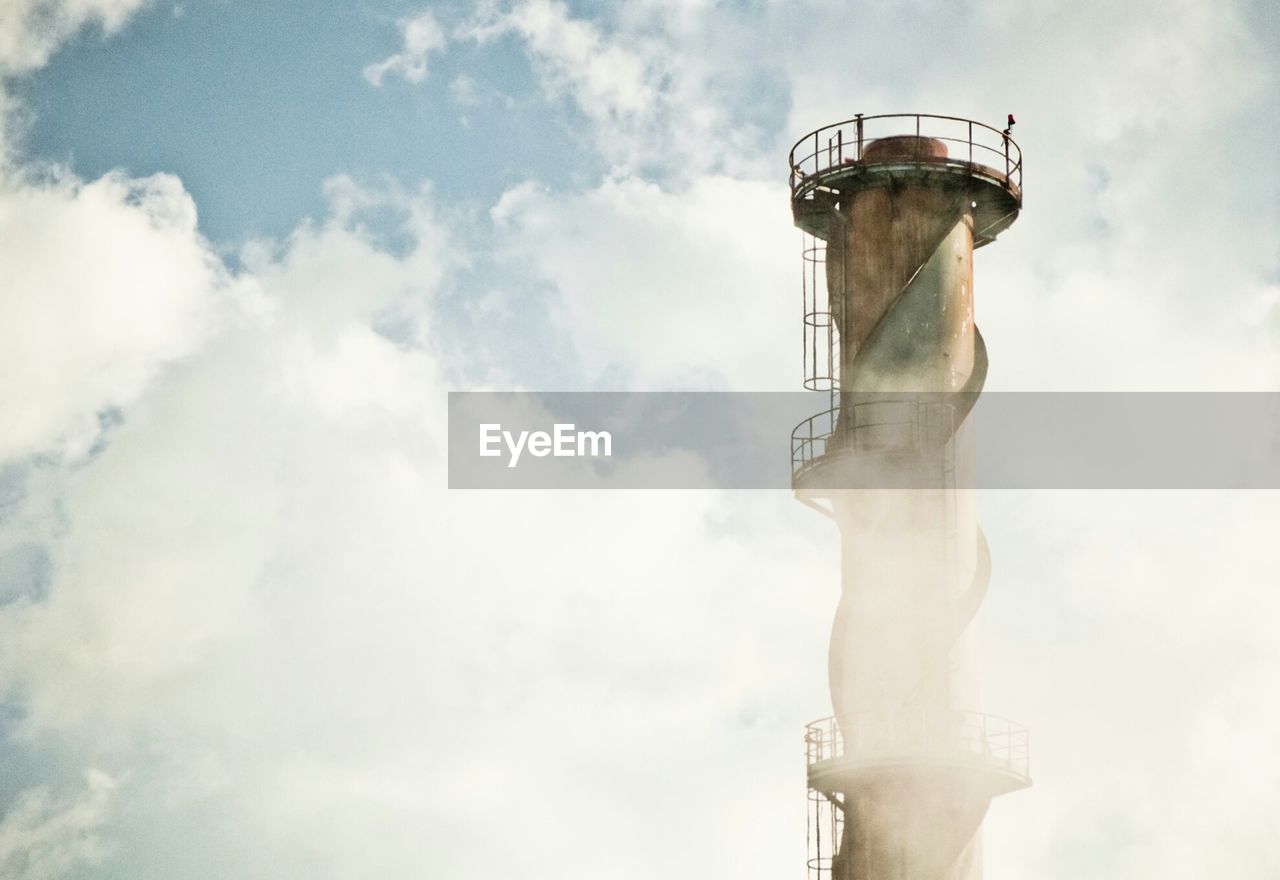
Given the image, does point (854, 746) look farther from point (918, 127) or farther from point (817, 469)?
point (918, 127)

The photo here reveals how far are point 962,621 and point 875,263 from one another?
883 centimetres

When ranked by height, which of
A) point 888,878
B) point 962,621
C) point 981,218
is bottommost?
point 888,878

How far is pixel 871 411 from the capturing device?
48.8 m

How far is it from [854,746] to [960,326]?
33.8 ft

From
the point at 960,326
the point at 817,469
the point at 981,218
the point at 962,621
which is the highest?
the point at 981,218

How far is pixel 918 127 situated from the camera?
166ft

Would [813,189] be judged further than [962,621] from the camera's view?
Yes

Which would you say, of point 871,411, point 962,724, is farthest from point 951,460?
point 962,724

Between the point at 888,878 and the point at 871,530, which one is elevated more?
the point at 871,530

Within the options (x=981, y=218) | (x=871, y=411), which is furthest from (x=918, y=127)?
(x=871, y=411)

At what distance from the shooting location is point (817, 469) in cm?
4916

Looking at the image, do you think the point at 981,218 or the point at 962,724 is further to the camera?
the point at 981,218

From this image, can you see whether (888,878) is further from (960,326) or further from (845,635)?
(960,326)

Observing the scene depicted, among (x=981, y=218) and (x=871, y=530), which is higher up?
(x=981, y=218)
